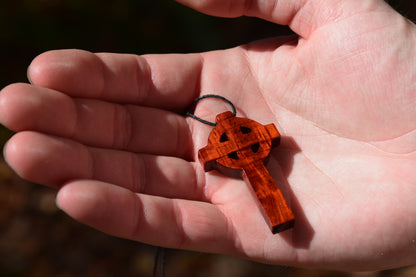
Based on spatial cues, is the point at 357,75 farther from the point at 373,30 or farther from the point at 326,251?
the point at 326,251

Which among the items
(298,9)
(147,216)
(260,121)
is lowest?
(147,216)

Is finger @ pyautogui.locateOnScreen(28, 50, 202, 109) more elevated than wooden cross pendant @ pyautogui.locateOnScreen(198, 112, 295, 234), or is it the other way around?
finger @ pyautogui.locateOnScreen(28, 50, 202, 109)

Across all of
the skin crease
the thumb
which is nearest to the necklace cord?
the skin crease

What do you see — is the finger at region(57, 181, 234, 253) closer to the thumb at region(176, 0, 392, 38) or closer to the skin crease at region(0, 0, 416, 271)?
the skin crease at region(0, 0, 416, 271)

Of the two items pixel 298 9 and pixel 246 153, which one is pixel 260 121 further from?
pixel 298 9

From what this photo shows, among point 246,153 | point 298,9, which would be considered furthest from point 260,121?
point 298,9
